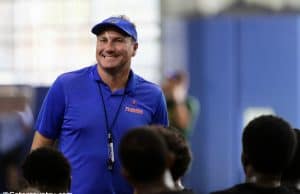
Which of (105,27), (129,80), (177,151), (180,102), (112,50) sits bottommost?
(180,102)

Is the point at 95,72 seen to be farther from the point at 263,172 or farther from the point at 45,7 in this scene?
the point at 45,7

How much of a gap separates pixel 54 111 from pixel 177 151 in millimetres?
987

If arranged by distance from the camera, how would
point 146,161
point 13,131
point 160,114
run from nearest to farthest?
point 146,161, point 160,114, point 13,131

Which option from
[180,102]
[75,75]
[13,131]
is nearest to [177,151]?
[75,75]

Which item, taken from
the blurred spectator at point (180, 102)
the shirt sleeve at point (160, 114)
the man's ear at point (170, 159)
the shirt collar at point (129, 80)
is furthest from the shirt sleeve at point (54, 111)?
the blurred spectator at point (180, 102)

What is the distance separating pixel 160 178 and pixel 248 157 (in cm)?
49

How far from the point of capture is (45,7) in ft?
33.7

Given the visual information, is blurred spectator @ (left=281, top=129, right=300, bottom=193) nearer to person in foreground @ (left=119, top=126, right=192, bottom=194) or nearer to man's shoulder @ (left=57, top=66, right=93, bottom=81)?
person in foreground @ (left=119, top=126, right=192, bottom=194)

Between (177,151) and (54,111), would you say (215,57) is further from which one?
(177,151)

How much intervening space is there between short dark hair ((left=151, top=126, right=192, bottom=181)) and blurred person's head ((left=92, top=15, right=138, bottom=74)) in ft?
2.63

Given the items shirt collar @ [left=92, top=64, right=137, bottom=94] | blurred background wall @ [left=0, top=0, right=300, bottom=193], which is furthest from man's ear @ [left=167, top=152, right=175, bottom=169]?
blurred background wall @ [left=0, top=0, right=300, bottom=193]

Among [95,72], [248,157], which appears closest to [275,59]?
[95,72]

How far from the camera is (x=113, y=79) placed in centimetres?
477

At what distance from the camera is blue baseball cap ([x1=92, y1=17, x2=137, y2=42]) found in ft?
15.4
